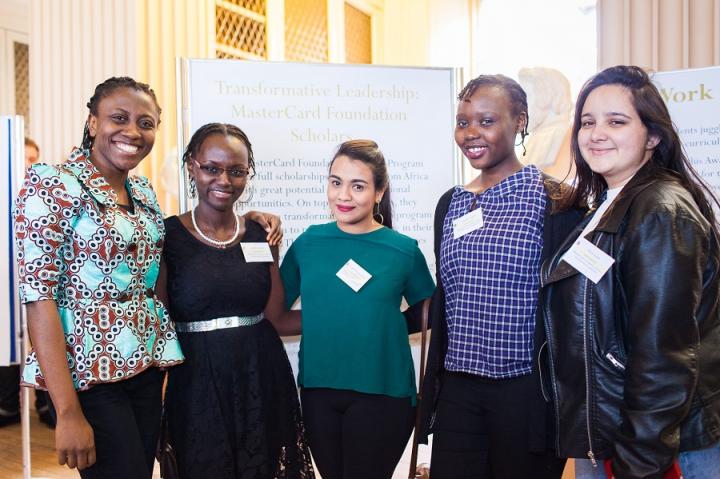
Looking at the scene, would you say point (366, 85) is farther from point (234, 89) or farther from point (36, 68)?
point (36, 68)

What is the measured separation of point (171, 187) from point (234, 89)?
1026 millimetres

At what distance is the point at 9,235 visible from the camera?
3.11 meters

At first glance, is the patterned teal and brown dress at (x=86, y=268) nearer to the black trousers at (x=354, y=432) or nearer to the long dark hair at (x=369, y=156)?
the black trousers at (x=354, y=432)

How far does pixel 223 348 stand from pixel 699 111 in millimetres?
2203

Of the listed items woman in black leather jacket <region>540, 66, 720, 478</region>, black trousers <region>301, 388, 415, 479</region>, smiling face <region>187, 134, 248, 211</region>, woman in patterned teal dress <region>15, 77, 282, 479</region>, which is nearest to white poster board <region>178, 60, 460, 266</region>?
smiling face <region>187, 134, 248, 211</region>

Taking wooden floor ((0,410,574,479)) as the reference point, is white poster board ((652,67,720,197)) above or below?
above

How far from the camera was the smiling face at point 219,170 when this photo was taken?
2.00 metres

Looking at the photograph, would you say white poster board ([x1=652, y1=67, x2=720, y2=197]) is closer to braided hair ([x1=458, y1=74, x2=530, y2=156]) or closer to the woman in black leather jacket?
braided hair ([x1=458, y1=74, x2=530, y2=156])

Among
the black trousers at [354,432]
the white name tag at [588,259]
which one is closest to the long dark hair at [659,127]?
the white name tag at [588,259]

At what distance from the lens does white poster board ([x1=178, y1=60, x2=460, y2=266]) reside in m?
2.73

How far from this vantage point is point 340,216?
208 centimetres

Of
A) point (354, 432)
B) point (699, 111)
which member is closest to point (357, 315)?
point (354, 432)

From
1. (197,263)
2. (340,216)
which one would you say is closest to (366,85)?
(340,216)

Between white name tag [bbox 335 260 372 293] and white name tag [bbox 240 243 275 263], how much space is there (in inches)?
9.6
